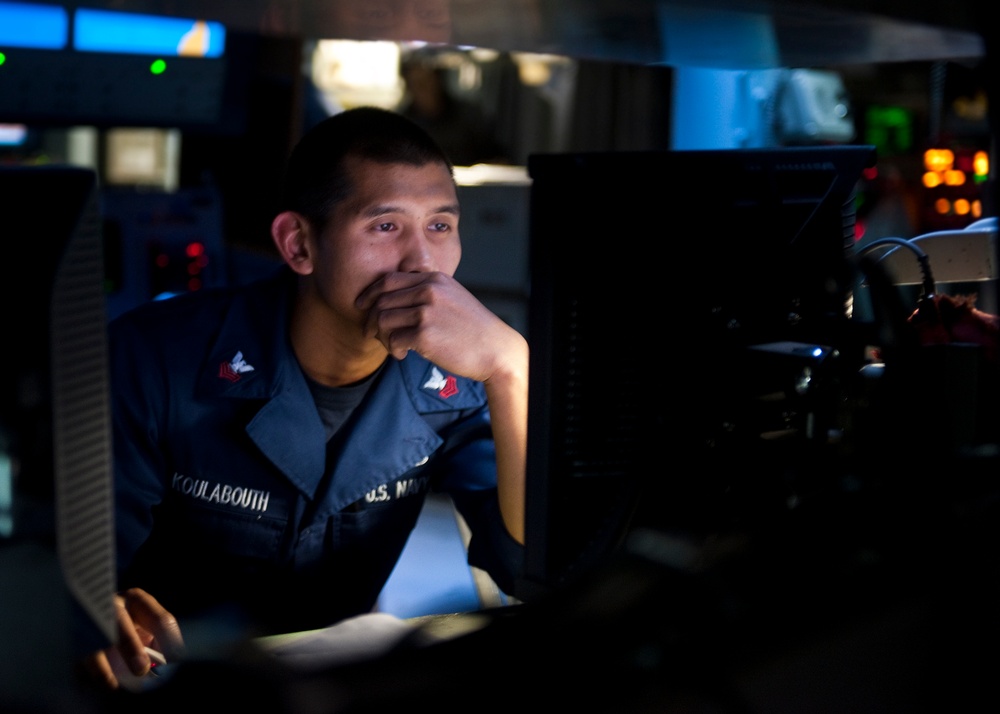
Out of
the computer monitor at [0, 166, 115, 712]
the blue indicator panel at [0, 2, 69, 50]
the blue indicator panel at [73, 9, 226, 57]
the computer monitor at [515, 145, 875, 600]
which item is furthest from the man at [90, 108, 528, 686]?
the blue indicator panel at [0, 2, 69, 50]

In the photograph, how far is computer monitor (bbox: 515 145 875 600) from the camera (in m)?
0.90

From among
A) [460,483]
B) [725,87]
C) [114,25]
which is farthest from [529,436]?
[114,25]

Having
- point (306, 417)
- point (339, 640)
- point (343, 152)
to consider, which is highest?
point (343, 152)

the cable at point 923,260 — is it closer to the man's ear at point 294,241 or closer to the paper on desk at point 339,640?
the paper on desk at point 339,640

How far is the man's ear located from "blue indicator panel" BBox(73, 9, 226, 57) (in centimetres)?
103

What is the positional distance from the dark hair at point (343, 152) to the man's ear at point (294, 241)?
0.02m

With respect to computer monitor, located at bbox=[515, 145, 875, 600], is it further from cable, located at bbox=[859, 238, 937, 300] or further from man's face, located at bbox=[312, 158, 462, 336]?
man's face, located at bbox=[312, 158, 462, 336]

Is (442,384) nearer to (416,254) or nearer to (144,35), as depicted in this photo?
(416,254)

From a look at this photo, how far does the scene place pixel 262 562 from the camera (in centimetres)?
147

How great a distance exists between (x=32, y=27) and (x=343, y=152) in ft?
4.27

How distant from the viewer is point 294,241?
1.49 metres

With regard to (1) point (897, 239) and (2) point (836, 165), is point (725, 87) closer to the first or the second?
(1) point (897, 239)

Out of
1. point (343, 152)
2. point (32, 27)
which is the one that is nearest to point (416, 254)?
point (343, 152)

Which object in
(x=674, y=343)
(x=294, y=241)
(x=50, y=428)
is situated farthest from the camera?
(x=294, y=241)
